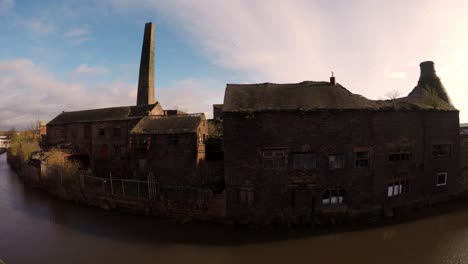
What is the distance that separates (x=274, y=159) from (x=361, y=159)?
17.8 ft

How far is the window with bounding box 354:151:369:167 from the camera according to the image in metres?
14.3

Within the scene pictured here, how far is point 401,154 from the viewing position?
50.3 feet

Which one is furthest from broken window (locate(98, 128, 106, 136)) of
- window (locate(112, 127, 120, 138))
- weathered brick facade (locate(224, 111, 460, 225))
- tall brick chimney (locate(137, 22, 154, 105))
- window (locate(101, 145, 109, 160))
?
weathered brick facade (locate(224, 111, 460, 225))

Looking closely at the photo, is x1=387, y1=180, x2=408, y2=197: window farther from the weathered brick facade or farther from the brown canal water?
the brown canal water

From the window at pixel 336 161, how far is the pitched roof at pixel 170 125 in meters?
9.72

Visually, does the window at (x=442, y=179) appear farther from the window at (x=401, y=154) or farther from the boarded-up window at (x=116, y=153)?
the boarded-up window at (x=116, y=153)

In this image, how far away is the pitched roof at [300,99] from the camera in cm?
1432

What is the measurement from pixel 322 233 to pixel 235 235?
481 centimetres

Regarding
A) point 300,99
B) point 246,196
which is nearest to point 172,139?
point 246,196

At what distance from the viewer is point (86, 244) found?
12.6 meters

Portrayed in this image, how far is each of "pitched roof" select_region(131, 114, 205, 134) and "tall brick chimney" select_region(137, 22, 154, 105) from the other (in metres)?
12.3

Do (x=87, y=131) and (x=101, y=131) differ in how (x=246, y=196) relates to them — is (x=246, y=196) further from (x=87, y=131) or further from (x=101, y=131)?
(x=87, y=131)

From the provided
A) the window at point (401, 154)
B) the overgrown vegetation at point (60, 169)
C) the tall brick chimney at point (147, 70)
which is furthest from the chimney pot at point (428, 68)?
the overgrown vegetation at point (60, 169)

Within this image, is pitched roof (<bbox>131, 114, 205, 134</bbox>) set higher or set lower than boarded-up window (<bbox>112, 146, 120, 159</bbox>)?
higher
